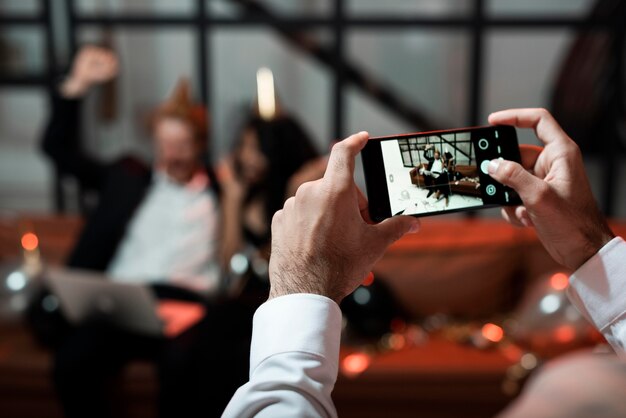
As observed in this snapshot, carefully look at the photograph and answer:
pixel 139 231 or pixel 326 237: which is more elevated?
pixel 326 237

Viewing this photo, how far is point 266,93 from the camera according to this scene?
2383 mm

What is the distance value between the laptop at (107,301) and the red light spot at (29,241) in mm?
414

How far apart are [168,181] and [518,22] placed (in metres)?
1.30

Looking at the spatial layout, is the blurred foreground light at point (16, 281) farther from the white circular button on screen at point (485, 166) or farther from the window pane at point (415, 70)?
the white circular button on screen at point (485, 166)

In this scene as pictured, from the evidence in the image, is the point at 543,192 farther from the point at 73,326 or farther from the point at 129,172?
the point at 129,172

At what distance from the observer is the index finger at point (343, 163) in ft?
2.22

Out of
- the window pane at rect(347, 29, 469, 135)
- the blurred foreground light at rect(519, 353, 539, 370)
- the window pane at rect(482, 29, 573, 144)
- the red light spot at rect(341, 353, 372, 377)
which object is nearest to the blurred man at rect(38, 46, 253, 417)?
the red light spot at rect(341, 353, 372, 377)

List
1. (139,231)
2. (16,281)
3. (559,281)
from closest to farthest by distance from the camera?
(559,281) → (16,281) → (139,231)

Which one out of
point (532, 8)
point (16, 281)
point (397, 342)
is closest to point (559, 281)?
point (397, 342)

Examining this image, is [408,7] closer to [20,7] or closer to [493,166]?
[20,7]

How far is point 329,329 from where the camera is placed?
666 millimetres

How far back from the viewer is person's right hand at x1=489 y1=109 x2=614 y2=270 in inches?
28.6

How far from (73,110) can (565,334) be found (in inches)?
65.2

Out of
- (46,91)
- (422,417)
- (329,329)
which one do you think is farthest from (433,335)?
(46,91)
